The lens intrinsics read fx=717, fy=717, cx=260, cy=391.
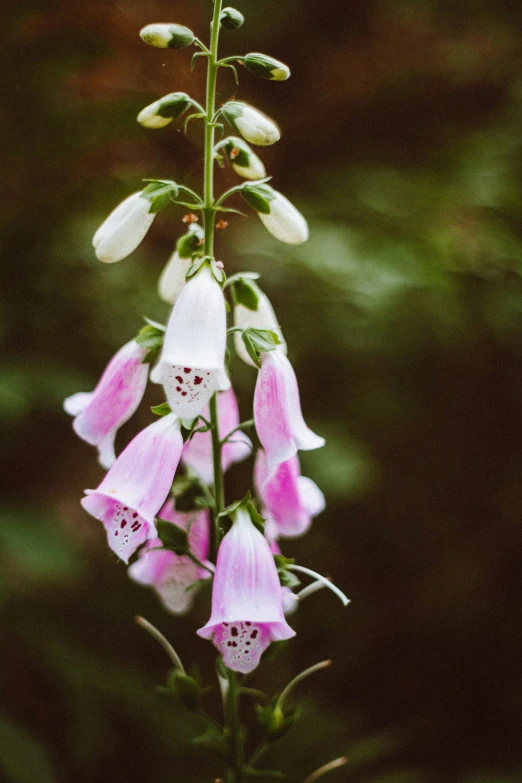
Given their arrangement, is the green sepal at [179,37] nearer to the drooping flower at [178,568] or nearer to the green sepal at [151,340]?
the green sepal at [151,340]

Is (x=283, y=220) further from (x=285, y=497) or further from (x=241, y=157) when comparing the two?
(x=285, y=497)

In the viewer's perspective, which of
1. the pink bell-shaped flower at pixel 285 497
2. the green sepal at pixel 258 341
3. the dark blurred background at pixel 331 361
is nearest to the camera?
the green sepal at pixel 258 341

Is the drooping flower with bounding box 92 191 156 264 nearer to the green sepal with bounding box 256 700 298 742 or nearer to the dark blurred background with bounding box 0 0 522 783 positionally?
the dark blurred background with bounding box 0 0 522 783

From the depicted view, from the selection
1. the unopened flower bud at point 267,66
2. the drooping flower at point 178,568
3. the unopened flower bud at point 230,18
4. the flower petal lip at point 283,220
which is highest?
the unopened flower bud at point 230,18

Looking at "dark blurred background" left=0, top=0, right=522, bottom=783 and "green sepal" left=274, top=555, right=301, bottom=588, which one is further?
"dark blurred background" left=0, top=0, right=522, bottom=783

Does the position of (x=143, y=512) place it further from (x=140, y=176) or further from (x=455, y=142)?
(x=455, y=142)

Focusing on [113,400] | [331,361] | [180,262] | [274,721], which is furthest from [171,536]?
[331,361]

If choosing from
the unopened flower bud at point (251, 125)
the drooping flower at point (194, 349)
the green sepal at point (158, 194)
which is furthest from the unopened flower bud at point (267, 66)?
the drooping flower at point (194, 349)

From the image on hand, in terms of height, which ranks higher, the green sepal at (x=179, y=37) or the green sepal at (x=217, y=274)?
the green sepal at (x=179, y=37)

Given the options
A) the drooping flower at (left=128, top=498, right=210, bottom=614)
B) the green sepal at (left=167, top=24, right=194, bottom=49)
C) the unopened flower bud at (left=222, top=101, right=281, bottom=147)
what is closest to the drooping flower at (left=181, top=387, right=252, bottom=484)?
the drooping flower at (left=128, top=498, right=210, bottom=614)
